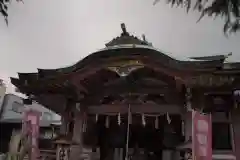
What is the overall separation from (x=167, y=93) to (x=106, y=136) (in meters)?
2.69

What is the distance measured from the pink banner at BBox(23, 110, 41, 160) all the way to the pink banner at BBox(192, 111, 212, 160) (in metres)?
4.41

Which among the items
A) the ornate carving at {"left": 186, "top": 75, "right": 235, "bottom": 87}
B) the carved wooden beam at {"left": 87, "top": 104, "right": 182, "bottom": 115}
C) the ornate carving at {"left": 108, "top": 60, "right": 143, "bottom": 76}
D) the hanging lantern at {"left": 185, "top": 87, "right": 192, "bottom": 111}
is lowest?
the carved wooden beam at {"left": 87, "top": 104, "right": 182, "bottom": 115}

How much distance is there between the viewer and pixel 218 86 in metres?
6.65

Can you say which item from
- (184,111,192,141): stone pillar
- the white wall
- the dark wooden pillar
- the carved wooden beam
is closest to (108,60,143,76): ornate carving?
the carved wooden beam

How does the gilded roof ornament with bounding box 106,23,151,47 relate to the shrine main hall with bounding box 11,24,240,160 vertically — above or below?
above

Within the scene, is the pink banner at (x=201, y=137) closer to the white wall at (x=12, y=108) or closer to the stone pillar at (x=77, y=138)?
the stone pillar at (x=77, y=138)

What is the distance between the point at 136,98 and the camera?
7.62 metres

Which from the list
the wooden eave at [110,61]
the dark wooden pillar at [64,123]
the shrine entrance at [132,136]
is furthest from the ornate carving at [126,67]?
the dark wooden pillar at [64,123]

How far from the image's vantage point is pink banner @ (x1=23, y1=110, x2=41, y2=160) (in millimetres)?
7676

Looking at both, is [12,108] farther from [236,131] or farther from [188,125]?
[236,131]

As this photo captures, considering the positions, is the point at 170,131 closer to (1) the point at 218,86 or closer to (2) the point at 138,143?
(2) the point at 138,143

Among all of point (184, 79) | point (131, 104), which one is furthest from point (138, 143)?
point (184, 79)

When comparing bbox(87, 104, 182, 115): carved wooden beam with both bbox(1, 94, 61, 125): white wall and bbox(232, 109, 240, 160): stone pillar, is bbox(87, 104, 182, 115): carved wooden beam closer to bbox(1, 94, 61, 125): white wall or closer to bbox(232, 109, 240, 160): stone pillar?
bbox(232, 109, 240, 160): stone pillar

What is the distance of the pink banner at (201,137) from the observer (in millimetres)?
5898
